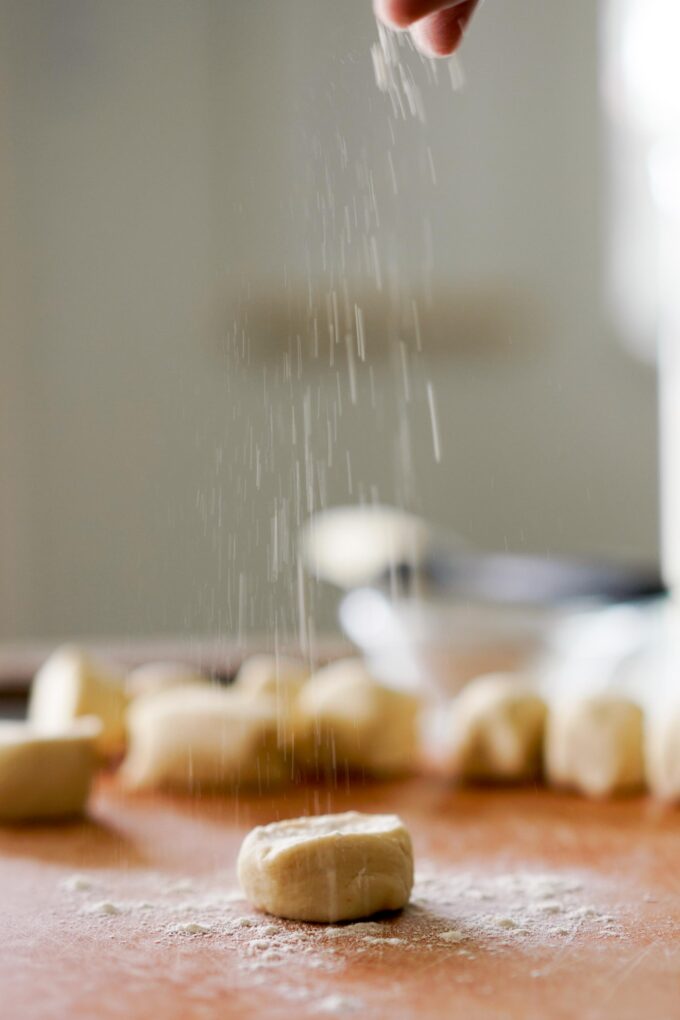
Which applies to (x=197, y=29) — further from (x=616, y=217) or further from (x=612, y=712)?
(x=612, y=712)

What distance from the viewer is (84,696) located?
84cm

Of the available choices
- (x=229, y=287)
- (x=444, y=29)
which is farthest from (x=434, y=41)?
(x=229, y=287)

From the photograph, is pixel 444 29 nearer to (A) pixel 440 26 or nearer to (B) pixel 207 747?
(A) pixel 440 26

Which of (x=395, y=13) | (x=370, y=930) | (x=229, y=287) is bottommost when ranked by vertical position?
(x=370, y=930)

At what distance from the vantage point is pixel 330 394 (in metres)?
2.31

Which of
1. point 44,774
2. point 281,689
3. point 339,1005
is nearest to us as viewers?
point 339,1005

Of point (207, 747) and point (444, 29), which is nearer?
point (444, 29)

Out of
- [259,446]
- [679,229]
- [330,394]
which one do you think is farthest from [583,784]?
[330,394]

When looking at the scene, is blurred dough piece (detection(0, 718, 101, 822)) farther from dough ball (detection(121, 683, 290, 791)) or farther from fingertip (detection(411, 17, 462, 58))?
fingertip (detection(411, 17, 462, 58))

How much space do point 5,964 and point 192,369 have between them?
188 cm

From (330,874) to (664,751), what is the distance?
12.6 inches

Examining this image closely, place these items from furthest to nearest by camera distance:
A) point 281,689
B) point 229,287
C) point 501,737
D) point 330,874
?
point 229,287
point 281,689
point 501,737
point 330,874

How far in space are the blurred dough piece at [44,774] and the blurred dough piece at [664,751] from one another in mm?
341

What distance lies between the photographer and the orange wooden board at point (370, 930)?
385mm
